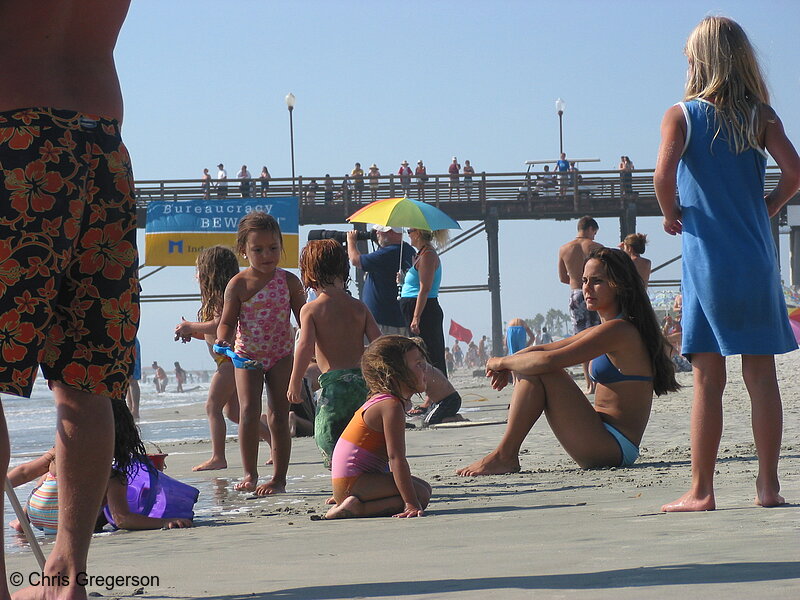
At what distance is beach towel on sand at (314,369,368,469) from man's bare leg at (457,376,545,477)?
2.12ft

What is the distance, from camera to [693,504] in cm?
370

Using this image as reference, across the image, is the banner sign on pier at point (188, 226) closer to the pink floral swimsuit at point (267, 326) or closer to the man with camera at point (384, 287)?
the man with camera at point (384, 287)

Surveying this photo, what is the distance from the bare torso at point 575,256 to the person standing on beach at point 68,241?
8.30 metres

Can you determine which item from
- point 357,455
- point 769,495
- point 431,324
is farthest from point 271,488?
point 431,324

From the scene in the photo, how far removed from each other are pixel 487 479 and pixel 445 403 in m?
3.68

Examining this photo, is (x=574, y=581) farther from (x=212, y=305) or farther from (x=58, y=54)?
(x=212, y=305)

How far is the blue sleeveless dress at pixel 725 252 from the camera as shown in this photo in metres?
3.70

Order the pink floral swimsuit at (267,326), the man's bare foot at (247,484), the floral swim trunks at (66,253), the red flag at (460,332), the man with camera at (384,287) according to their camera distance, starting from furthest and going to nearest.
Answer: the red flag at (460,332), the man with camera at (384,287), the pink floral swimsuit at (267,326), the man's bare foot at (247,484), the floral swim trunks at (66,253)

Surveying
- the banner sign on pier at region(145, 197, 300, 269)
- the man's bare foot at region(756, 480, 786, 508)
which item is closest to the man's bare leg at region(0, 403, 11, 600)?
the man's bare foot at region(756, 480, 786, 508)

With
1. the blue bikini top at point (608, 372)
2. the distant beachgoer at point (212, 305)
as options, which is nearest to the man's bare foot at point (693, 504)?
the blue bikini top at point (608, 372)

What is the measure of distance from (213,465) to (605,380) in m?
2.50

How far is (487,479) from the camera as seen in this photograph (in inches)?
212

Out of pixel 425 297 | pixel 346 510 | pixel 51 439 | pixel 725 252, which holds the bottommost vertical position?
pixel 51 439

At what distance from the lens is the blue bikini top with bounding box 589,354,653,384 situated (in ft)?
17.9
